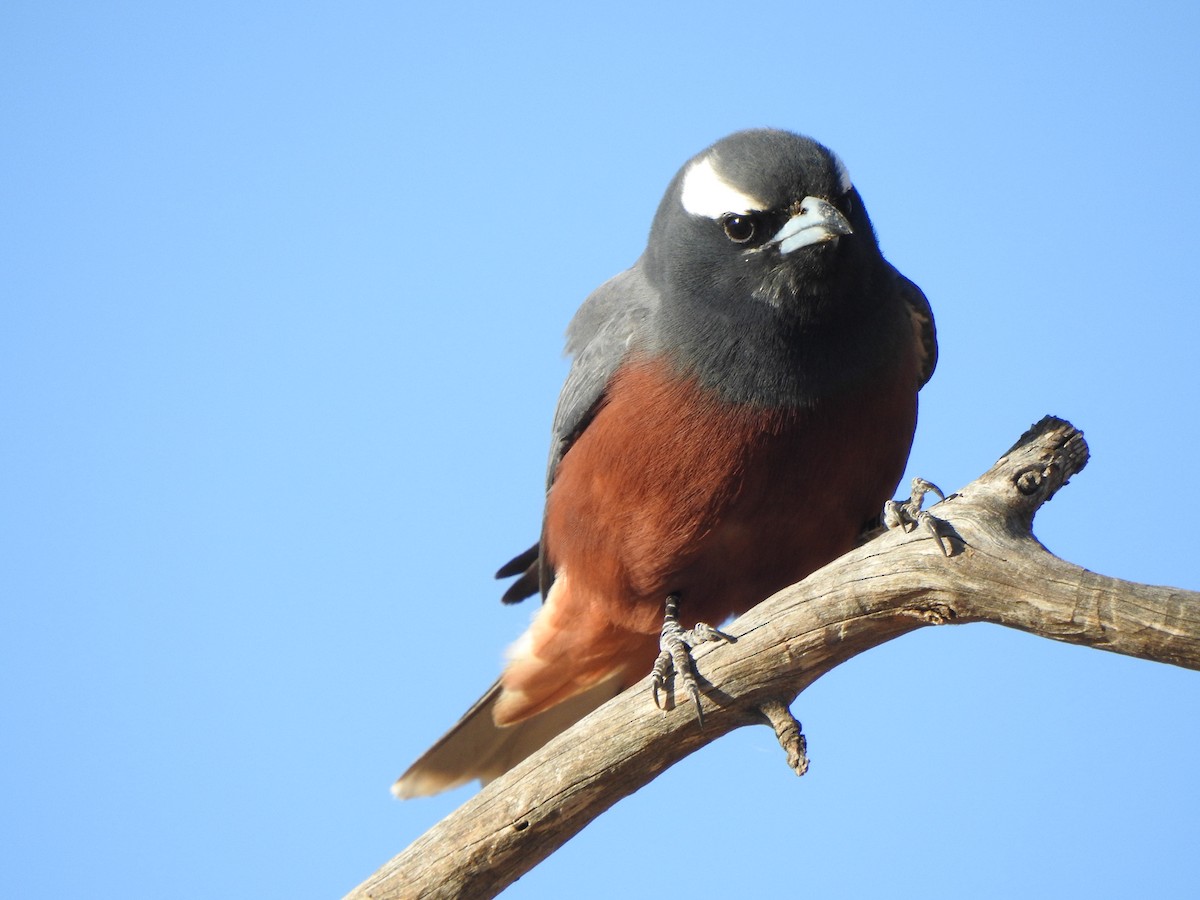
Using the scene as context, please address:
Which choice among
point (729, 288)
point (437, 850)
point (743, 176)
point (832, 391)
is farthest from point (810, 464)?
point (437, 850)

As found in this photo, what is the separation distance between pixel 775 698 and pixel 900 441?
4.93 ft

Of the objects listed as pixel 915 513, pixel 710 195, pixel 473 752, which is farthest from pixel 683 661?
pixel 473 752

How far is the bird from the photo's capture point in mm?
5504

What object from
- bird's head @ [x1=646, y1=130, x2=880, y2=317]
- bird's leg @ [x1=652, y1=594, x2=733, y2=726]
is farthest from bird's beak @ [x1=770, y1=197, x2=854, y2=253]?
bird's leg @ [x1=652, y1=594, x2=733, y2=726]

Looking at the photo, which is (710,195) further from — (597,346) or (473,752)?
(473,752)

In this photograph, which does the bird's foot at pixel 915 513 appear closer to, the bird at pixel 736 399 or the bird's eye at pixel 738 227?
the bird at pixel 736 399

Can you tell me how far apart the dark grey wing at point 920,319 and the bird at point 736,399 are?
0.04ft

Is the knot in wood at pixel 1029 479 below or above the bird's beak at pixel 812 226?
below

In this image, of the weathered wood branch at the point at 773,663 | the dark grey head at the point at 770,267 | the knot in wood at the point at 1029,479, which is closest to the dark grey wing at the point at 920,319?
the dark grey head at the point at 770,267

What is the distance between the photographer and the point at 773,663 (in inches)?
195

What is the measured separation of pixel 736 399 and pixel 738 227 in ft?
2.37

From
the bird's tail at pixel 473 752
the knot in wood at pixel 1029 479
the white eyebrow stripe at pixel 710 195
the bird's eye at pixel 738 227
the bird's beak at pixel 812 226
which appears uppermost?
the white eyebrow stripe at pixel 710 195

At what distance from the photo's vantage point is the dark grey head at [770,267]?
5.40 m

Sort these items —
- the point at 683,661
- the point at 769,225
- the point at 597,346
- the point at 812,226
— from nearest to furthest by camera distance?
1. the point at 683,661
2. the point at 812,226
3. the point at 769,225
4. the point at 597,346
